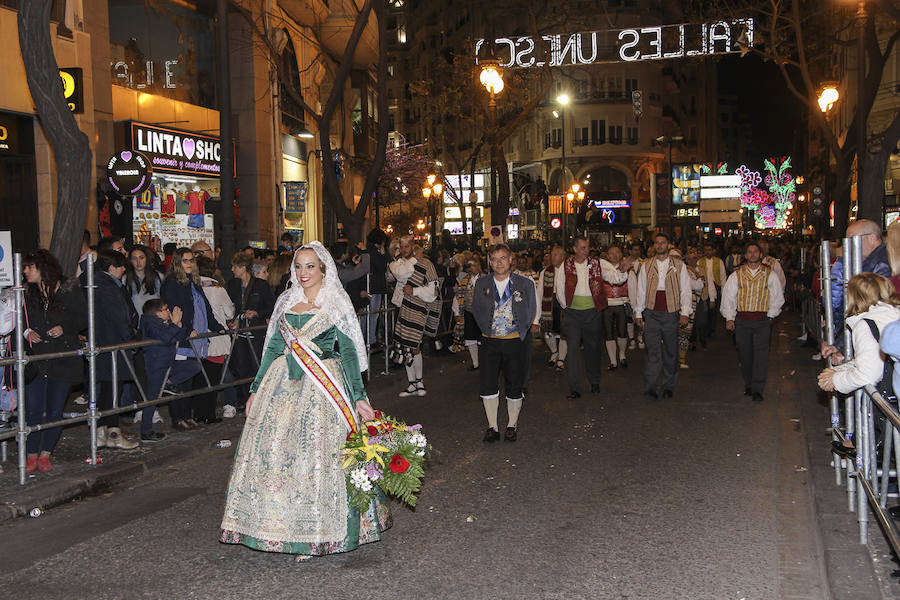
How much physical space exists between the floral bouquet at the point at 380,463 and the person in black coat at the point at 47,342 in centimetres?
376

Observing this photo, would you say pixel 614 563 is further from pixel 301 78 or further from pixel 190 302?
pixel 301 78

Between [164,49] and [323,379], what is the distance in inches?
698

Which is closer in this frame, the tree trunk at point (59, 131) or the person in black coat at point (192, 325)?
the tree trunk at point (59, 131)

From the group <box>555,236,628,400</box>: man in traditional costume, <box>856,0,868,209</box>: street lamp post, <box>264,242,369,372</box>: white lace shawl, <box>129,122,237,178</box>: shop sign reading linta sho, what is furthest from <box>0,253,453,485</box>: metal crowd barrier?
<box>856,0,868,209</box>: street lamp post

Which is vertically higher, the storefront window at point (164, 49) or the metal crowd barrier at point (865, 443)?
the storefront window at point (164, 49)

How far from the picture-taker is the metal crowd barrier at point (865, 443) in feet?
16.1

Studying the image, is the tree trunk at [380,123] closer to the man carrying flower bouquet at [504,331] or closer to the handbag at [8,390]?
the man carrying flower bouquet at [504,331]

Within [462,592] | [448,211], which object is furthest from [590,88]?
[462,592]

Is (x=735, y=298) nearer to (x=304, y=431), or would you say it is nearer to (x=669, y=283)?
(x=669, y=283)

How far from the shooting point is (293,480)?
5531mm

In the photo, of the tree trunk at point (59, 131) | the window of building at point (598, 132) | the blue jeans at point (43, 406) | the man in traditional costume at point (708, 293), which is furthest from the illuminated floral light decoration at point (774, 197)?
the blue jeans at point (43, 406)

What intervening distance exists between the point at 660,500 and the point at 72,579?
4209 mm

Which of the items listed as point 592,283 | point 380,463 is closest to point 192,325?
point 380,463

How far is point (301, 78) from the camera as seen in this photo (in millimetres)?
27969
